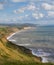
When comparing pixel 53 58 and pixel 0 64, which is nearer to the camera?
pixel 0 64

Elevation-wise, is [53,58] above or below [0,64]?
below

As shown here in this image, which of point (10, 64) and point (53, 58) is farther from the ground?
point (10, 64)

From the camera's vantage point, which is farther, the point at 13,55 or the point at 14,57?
the point at 13,55

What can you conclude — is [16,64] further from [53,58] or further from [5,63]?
[53,58]

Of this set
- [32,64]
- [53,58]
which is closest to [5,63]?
[32,64]

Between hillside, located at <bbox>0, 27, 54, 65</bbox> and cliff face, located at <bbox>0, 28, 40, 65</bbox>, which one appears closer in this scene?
hillside, located at <bbox>0, 27, 54, 65</bbox>

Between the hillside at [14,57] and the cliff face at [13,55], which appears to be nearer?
the hillside at [14,57]

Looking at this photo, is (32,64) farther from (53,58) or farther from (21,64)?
(53,58)

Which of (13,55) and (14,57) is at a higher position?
(14,57)

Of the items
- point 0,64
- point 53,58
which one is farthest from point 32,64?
point 53,58
